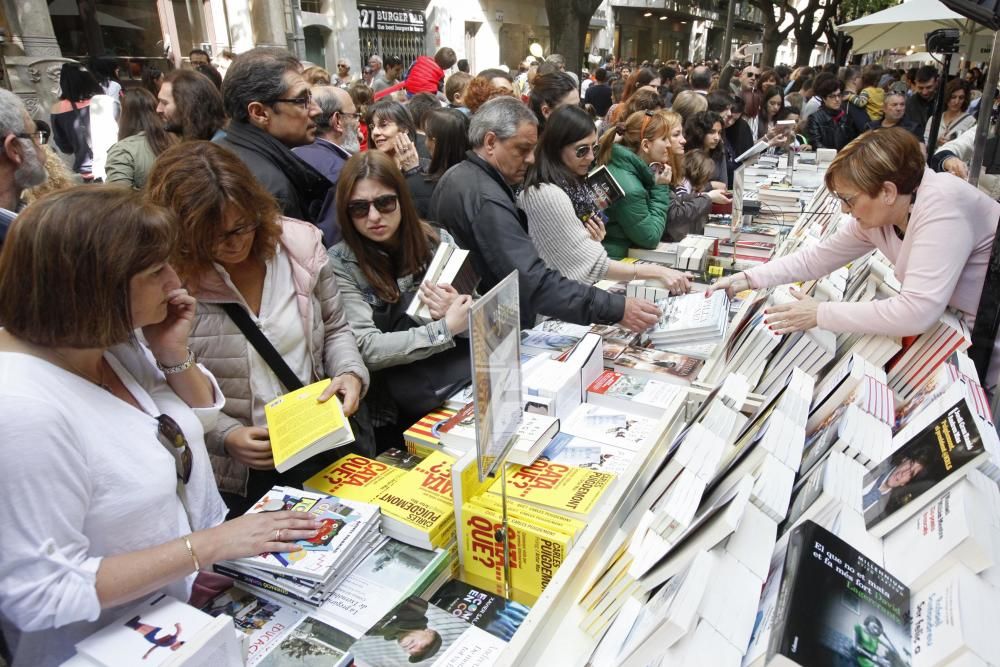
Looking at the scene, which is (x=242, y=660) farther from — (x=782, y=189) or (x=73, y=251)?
(x=782, y=189)

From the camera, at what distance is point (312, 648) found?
1.21m

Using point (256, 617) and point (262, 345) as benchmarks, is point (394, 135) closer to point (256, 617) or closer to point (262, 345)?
point (262, 345)

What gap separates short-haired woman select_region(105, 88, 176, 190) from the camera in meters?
3.52

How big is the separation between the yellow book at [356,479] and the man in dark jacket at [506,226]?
94 cm

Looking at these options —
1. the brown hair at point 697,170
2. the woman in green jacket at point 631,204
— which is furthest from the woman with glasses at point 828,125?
the woman in green jacket at point 631,204

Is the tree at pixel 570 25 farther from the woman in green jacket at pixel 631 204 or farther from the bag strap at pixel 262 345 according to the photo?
the bag strap at pixel 262 345

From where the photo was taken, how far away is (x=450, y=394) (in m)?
2.06

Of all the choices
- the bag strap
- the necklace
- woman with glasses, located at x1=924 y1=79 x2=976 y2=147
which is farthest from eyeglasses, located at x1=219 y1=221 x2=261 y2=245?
woman with glasses, located at x1=924 y1=79 x2=976 y2=147

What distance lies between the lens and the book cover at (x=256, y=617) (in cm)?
122

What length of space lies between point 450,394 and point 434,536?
71 cm

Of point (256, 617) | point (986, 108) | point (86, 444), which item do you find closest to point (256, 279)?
point (86, 444)

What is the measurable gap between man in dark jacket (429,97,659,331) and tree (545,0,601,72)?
10292mm

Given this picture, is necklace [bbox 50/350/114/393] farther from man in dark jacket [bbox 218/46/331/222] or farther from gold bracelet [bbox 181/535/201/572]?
man in dark jacket [bbox 218/46/331/222]

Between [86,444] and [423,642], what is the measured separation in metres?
0.71
